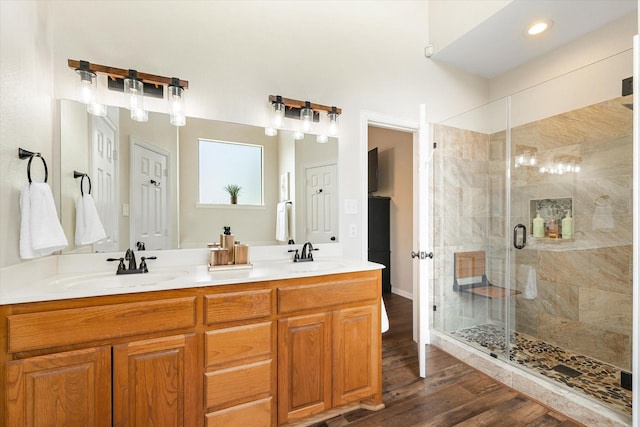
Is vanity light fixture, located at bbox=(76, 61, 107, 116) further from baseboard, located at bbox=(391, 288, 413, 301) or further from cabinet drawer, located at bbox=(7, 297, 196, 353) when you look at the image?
baseboard, located at bbox=(391, 288, 413, 301)

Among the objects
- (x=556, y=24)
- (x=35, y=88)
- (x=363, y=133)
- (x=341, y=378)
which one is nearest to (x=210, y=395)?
(x=341, y=378)

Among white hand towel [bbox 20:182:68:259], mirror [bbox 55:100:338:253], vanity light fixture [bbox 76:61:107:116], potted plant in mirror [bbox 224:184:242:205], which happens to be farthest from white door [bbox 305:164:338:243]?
white hand towel [bbox 20:182:68:259]

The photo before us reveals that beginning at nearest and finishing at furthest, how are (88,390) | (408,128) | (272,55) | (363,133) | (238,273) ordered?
(88,390), (238,273), (272,55), (363,133), (408,128)

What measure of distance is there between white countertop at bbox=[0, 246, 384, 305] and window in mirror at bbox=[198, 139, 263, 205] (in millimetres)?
420

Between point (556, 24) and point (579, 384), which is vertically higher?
point (556, 24)

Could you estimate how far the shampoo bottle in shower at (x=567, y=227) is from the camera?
2539mm

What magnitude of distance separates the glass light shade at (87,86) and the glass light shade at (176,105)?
39 cm

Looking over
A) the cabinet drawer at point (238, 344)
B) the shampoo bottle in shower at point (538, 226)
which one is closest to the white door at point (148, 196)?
the cabinet drawer at point (238, 344)

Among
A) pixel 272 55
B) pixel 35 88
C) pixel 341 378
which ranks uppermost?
pixel 272 55

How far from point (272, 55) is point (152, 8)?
2.57ft

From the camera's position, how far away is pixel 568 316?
2559mm

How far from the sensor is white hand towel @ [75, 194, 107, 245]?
5.39 feet

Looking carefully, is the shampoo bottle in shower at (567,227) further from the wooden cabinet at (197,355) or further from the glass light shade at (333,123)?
the glass light shade at (333,123)

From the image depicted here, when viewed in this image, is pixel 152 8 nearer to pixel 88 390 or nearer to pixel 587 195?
pixel 88 390
